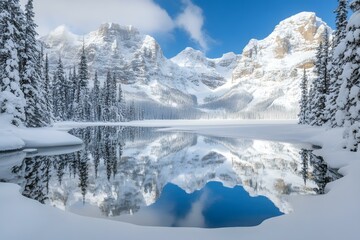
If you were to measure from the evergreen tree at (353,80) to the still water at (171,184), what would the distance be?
2.41 m

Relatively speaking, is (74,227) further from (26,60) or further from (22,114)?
(26,60)

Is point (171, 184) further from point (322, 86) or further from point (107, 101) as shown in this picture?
point (107, 101)

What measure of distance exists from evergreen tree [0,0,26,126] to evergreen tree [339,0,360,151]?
26073 mm

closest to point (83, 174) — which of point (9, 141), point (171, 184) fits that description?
point (171, 184)

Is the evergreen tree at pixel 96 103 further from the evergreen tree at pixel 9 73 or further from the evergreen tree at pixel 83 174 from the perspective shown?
the evergreen tree at pixel 83 174

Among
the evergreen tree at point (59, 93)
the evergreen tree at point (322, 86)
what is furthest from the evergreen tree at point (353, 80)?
the evergreen tree at point (59, 93)

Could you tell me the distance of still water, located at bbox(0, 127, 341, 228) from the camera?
9422 millimetres

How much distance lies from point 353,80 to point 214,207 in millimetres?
11042

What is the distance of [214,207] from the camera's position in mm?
10414

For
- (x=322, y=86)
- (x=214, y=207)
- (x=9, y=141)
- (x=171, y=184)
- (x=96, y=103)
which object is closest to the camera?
(x=214, y=207)

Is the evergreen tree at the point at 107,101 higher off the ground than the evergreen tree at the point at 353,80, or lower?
higher

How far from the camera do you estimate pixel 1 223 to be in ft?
22.6

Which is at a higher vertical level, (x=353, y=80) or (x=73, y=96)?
(x=73, y=96)

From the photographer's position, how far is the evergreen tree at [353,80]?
1485 centimetres
